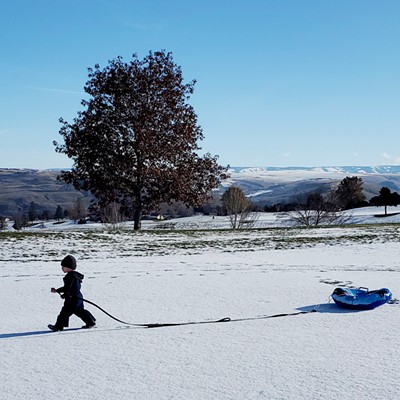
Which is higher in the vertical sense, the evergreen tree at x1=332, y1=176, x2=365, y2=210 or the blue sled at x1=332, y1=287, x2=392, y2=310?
the evergreen tree at x1=332, y1=176, x2=365, y2=210

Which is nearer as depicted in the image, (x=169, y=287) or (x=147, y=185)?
(x=169, y=287)

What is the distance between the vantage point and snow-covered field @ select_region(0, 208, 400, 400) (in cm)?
502

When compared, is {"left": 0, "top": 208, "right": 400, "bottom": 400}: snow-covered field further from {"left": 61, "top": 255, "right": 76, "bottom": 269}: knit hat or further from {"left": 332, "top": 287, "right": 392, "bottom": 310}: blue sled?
{"left": 61, "top": 255, "right": 76, "bottom": 269}: knit hat

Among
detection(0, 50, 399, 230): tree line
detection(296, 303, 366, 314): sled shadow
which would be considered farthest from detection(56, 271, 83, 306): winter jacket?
detection(0, 50, 399, 230): tree line

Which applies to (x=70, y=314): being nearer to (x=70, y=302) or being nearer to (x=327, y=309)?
(x=70, y=302)

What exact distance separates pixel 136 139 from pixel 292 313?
21.8 metres

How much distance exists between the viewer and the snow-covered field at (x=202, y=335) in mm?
5023

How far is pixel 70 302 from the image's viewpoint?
24.6 feet

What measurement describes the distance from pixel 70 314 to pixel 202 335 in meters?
2.13

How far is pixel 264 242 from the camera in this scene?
2256cm

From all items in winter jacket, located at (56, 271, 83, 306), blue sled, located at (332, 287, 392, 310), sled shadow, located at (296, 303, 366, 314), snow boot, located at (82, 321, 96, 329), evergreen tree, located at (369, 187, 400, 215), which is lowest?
snow boot, located at (82, 321, 96, 329)

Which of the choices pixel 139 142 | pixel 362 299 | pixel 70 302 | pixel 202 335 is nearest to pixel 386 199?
pixel 139 142

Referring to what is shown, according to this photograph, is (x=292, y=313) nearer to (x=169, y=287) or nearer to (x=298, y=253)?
(x=169, y=287)

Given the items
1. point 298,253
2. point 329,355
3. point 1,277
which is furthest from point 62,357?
point 298,253
